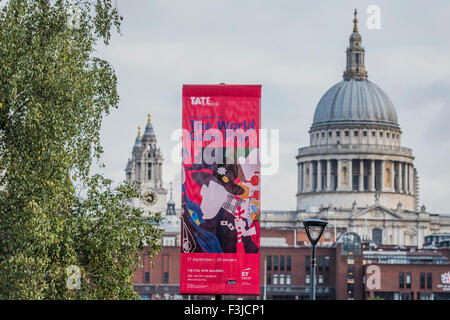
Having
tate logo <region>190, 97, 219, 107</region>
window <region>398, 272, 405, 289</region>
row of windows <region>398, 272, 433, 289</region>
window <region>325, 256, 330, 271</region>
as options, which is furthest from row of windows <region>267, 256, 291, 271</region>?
tate logo <region>190, 97, 219, 107</region>

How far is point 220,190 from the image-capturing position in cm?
2708

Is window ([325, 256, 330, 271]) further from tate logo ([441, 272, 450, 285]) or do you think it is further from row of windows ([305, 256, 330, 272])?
tate logo ([441, 272, 450, 285])

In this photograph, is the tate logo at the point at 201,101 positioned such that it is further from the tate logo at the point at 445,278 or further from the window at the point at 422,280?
the tate logo at the point at 445,278

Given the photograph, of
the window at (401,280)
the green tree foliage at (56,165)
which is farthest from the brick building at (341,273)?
the green tree foliage at (56,165)

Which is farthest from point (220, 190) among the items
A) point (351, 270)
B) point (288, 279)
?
point (288, 279)

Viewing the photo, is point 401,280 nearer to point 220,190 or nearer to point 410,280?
point 410,280

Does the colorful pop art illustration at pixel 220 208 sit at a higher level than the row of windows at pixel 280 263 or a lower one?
lower

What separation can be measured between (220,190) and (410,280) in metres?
140

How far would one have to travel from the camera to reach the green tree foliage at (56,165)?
30.7 m

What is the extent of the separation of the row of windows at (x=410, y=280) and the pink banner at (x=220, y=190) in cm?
13860

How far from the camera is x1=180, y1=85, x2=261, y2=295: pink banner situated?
26.3 meters

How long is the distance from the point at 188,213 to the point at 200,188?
0.64 meters

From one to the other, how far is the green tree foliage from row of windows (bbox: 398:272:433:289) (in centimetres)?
13158
